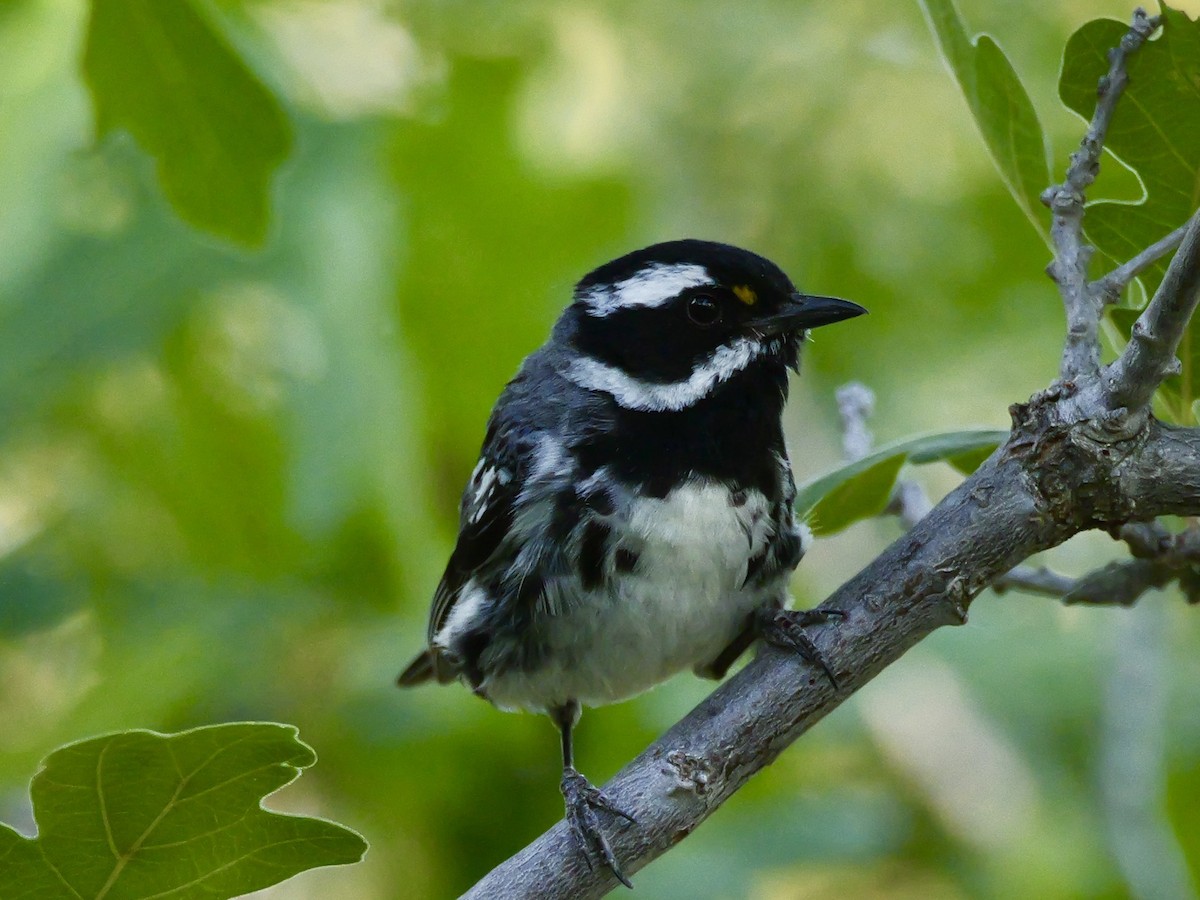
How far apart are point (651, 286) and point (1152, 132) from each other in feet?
4.75

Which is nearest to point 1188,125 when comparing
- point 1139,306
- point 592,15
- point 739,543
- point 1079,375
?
point 1139,306

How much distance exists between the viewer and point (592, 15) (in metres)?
5.53

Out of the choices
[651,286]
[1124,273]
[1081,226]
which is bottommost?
[1124,273]

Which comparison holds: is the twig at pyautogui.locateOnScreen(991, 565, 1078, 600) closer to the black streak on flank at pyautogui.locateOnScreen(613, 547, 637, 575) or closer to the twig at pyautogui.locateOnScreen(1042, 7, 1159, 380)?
the twig at pyautogui.locateOnScreen(1042, 7, 1159, 380)

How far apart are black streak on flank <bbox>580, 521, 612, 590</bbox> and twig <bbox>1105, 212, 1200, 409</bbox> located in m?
1.40

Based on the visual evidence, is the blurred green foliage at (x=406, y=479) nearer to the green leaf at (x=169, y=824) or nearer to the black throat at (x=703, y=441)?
the black throat at (x=703, y=441)

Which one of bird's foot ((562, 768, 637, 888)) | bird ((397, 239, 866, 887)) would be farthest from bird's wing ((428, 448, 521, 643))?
bird's foot ((562, 768, 637, 888))

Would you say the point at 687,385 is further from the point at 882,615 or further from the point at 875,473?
the point at 882,615

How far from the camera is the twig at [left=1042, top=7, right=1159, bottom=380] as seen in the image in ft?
7.32

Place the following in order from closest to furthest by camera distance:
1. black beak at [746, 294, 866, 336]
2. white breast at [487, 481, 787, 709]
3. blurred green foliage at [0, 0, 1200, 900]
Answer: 1. white breast at [487, 481, 787, 709]
2. black beak at [746, 294, 866, 336]
3. blurred green foliage at [0, 0, 1200, 900]

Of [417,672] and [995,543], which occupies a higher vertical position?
[417,672]

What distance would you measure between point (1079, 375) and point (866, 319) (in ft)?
10.3

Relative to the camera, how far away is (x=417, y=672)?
4.25 meters

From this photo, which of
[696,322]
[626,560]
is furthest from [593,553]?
[696,322]
